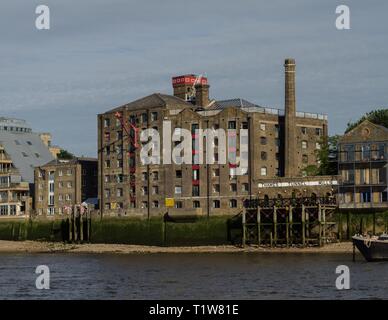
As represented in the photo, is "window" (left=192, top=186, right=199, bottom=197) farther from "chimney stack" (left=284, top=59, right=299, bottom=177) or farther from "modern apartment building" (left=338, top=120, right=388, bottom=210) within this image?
"modern apartment building" (left=338, top=120, right=388, bottom=210)

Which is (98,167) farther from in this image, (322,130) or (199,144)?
(322,130)

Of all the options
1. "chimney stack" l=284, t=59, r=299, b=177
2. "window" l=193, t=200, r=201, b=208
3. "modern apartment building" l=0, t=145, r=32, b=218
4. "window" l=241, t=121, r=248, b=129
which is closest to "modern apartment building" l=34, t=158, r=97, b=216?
"modern apartment building" l=0, t=145, r=32, b=218

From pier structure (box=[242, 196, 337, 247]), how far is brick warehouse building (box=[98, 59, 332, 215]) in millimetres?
4554

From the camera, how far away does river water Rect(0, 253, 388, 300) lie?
230ft

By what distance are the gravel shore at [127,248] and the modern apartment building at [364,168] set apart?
6.64m

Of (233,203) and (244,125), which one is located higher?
(244,125)

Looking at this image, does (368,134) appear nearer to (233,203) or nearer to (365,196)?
(365,196)

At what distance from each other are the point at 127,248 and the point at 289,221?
26.2 metres

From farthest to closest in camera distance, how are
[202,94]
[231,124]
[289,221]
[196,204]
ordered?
[202,94]
[196,204]
[231,124]
[289,221]

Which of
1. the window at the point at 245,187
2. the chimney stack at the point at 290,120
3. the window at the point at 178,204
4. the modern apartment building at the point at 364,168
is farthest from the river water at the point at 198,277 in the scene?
the window at the point at 178,204

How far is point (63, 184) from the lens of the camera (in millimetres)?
171625

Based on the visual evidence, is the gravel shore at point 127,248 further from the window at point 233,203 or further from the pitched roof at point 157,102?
the pitched roof at point 157,102

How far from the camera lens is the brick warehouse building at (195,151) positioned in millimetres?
145625

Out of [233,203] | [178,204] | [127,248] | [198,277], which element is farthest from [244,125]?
[198,277]
